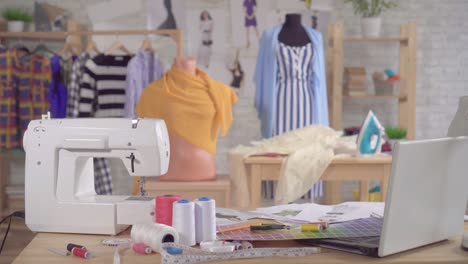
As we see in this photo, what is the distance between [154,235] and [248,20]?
13.5 feet

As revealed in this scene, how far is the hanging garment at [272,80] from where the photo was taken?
4730 millimetres

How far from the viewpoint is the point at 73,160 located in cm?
193

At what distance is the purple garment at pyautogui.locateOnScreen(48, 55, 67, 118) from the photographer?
512 cm

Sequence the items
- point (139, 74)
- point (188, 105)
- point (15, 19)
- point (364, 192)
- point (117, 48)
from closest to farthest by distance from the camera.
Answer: point (188, 105) → point (364, 192) → point (139, 74) → point (15, 19) → point (117, 48)

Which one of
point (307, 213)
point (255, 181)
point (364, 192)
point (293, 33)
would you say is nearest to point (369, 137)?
point (255, 181)

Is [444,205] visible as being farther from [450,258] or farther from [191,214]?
[191,214]

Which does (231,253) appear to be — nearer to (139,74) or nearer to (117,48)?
(139,74)

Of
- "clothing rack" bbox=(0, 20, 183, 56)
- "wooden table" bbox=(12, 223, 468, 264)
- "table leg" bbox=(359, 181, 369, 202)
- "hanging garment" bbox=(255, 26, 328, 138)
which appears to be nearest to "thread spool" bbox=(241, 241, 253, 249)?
"wooden table" bbox=(12, 223, 468, 264)

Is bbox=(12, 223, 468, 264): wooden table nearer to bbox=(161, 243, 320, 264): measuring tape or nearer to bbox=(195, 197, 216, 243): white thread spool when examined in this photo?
bbox=(161, 243, 320, 264): measuring tape

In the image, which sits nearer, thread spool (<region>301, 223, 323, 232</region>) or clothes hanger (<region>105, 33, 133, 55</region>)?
thread spool (<region>301, 223, 323, 232</region>)

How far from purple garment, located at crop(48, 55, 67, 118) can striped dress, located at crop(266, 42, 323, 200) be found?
1677mm

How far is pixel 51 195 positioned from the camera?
74.5 inches

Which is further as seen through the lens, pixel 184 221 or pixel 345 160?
pixel 345 160

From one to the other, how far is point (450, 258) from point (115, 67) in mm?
3849
